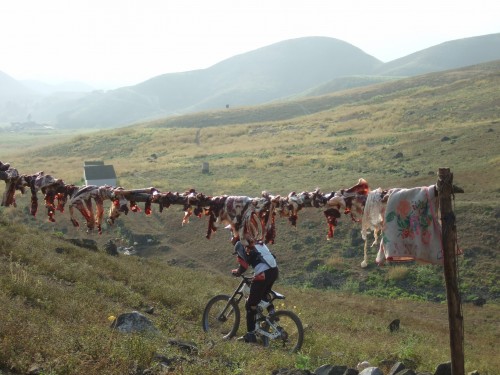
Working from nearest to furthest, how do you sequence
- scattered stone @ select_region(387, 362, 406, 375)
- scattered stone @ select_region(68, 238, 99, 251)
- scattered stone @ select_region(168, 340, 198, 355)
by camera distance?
scattered stone @ select_region(387, 362, 406, 375), scattered stone @ select_region(168, 340, 198, 355), scattered stone @ select_region(68, 238, 99, 251)

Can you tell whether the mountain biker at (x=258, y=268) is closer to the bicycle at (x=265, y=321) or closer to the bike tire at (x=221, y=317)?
the bicycle at (x=265, y=321)

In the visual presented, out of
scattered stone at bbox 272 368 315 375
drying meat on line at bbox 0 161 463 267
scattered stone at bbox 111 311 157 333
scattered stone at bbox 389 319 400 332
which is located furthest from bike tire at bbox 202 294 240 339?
scattered stone at bbox 389 319 400 332

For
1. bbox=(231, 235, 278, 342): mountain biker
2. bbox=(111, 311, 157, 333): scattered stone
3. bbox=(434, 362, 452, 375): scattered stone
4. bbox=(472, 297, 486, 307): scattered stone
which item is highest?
bbox=(231, 235, 278, 342): mountain biker

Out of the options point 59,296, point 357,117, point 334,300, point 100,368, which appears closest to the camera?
point 100,368

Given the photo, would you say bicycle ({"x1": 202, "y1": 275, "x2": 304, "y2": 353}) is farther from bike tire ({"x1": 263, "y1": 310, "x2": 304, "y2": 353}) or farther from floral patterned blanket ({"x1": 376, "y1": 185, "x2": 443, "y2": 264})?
floral patterned blanket ({"x1": 376, "y1": 185, "x2": 443, "y2": 264})

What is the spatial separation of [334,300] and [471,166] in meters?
25.3

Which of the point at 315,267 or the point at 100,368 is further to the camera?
the point at 315,267

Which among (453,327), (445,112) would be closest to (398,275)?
(453,327)

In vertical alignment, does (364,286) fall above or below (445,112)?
below

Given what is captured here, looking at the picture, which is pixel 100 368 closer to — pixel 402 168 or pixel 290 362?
pixel 290 362

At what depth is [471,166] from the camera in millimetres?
41781

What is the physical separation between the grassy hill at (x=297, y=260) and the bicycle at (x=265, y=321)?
47 cm

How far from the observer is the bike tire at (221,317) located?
36.9 feet

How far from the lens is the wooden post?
5859 mm
